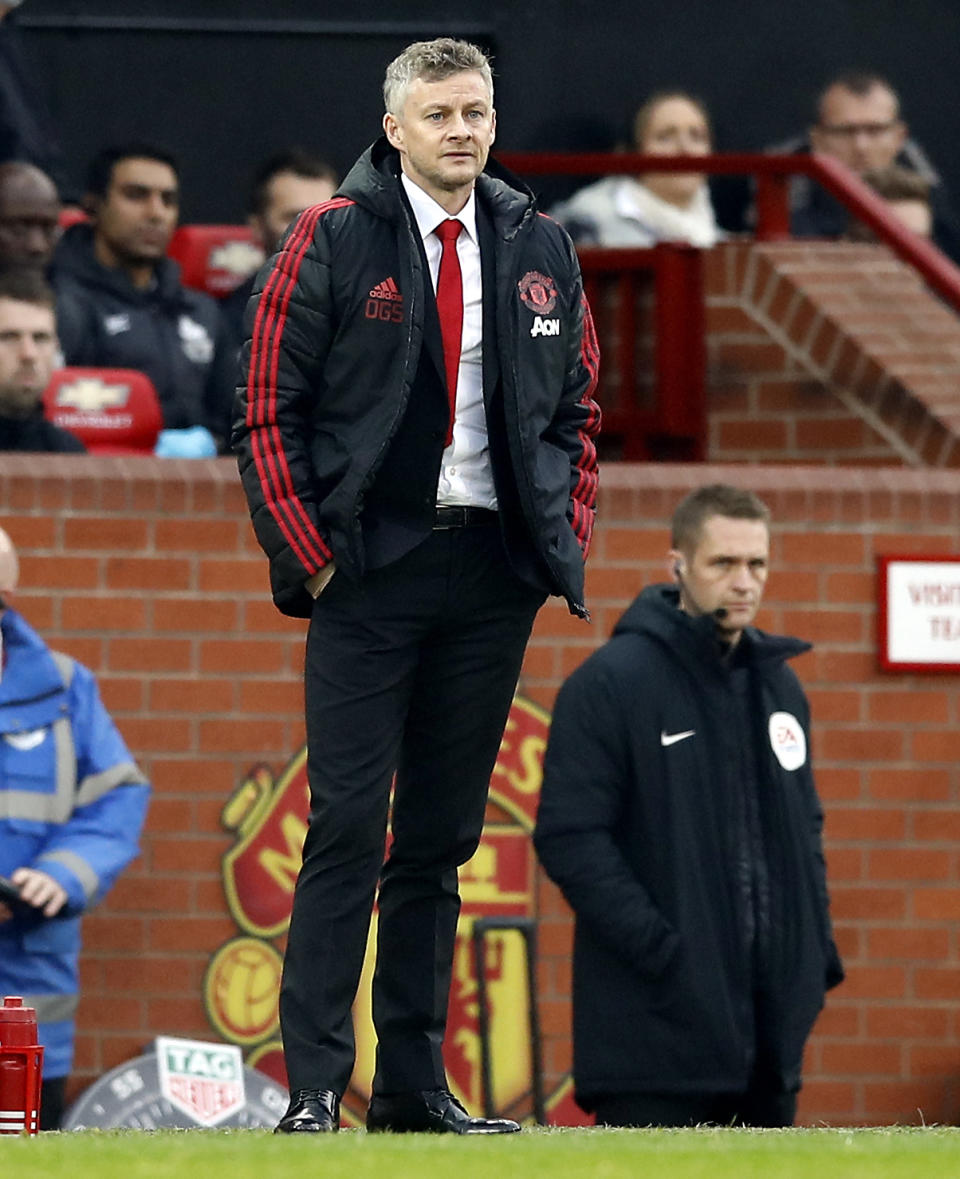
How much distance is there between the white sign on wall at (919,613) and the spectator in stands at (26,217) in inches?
126

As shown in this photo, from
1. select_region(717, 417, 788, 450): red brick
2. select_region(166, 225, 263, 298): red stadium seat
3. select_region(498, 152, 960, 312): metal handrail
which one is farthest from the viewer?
select_region(166, 225, 263, 298): red stadium seat

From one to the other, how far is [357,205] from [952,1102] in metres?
4.91

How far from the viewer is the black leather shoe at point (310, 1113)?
550cm

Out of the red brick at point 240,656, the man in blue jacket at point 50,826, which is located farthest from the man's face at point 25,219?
the man in blue jacket at point 50,826

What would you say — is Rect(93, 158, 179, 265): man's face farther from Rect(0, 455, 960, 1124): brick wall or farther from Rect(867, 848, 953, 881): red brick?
Rect(867, 848, 953, 881): red brick

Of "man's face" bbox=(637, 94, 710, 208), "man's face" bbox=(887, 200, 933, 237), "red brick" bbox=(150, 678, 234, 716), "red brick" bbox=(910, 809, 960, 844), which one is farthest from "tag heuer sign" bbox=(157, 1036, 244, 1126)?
"man's face" bbox=(887, 200, 933, 237)

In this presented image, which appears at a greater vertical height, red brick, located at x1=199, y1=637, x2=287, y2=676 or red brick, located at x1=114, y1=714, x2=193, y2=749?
red brick, located at x1=199, y1=637, x2=287, y2=676

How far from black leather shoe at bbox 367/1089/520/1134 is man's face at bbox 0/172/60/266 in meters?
5.21

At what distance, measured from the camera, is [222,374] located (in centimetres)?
1035

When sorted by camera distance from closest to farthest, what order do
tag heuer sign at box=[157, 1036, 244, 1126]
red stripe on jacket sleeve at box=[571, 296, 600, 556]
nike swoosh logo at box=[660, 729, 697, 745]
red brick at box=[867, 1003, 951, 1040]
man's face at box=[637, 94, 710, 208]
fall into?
red stripe on jacket sleeve at box=[571, 296, 600, 556] < nike swoosh logo at box=[660, 729, 697, 745] < tag heuer sign at box=[157, 1036, 244, 1126] < red brick at box=[867, 1003, 951, 1040] < man's face at box=[637, 94, 710, 208]

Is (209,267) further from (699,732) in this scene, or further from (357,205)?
(357,205)

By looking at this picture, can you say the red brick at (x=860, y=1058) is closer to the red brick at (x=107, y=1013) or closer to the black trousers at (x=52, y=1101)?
the red brick at (x=107, y=1013)

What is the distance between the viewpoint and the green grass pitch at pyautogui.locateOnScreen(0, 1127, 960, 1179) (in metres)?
4.89

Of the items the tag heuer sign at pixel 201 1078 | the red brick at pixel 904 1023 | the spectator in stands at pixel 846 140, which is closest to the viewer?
the tag heuer sign at pixel 201 1078
